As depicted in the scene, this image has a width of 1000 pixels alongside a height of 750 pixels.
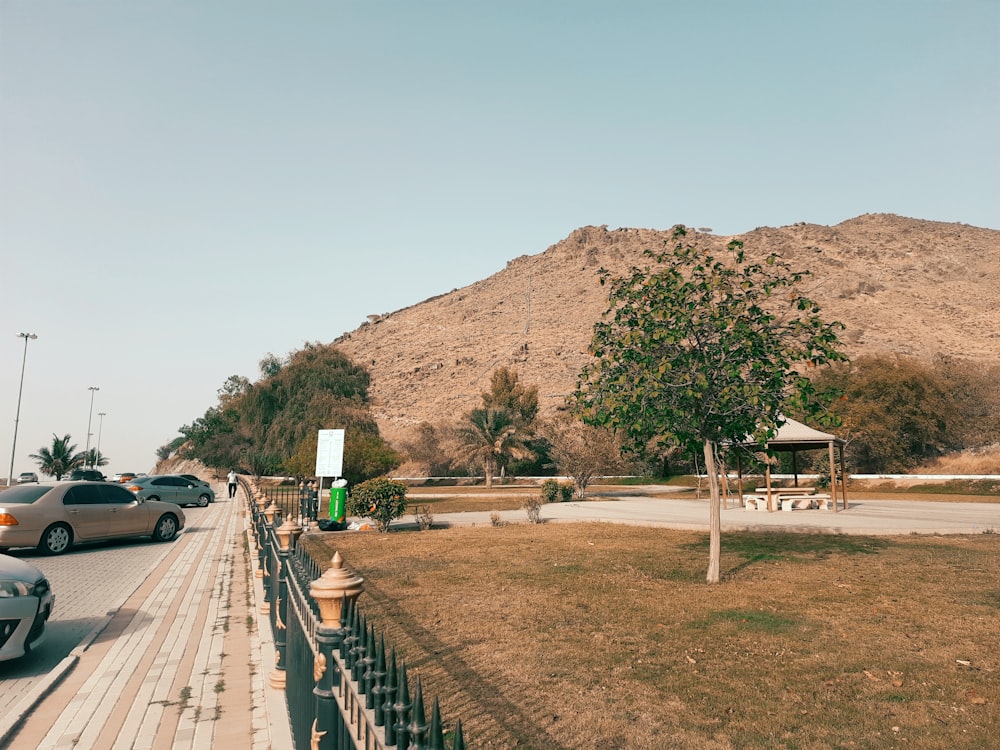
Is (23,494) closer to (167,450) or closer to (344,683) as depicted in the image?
(344,683)

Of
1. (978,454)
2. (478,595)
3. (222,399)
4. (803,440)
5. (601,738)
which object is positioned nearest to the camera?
(601,738)

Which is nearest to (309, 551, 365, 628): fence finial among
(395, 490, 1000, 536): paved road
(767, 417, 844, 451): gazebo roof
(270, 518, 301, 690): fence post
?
(270, 518, 301, 690): fence post

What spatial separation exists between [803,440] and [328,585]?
26376mm

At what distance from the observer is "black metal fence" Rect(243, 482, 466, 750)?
2.12 meters

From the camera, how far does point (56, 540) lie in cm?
1387

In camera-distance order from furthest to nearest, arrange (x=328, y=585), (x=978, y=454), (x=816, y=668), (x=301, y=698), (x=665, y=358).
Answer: (x=978, y=454) < (x=665, y=358) < (x=816, y=668) < (x=301, y=698) < (x=328, y=585)

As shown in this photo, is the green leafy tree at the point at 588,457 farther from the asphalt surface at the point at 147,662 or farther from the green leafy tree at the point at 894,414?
the asphalt surface at the point at 147,662

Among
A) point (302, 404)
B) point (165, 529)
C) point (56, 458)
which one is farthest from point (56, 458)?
point (165, 529)

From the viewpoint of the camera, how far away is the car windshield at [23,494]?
43.8 feet

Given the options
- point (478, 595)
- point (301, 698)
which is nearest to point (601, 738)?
point (301, 698)

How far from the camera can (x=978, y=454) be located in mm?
48688

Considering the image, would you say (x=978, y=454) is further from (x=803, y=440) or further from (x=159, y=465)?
(x=159, y=465)

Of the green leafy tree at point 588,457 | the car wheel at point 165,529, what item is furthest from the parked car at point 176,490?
the green leafy tree at point 588,457

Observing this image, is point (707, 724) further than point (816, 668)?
No
